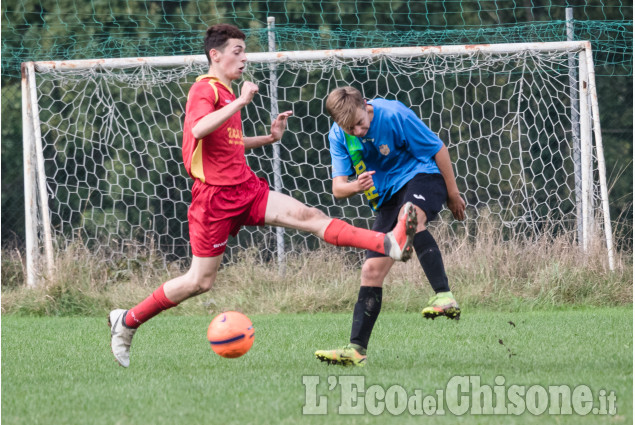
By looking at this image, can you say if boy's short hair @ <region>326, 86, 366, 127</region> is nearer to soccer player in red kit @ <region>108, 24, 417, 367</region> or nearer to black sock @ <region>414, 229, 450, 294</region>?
soccer player in red kit @ <region>108, 24, 417, 367</region>

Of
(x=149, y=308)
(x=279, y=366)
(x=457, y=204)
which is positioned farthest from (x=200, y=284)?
(x=457, y=204)

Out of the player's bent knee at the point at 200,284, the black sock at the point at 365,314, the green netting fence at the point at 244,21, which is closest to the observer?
the player's bent knee at the point at 200,284

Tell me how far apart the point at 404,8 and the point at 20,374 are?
9.88 metres

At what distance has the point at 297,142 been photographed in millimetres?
10781

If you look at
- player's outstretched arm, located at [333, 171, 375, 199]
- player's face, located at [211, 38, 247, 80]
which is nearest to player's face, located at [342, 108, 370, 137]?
player's outstretched arm, located at [333, 171, 375, 199]

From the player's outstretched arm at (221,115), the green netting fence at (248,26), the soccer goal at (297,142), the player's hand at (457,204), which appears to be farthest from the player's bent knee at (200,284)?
the green netting fence at (248,26)

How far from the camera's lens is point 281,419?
130 inches

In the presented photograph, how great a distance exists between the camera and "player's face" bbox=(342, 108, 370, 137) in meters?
4.60

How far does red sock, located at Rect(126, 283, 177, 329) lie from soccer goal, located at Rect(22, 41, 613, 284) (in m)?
4.00

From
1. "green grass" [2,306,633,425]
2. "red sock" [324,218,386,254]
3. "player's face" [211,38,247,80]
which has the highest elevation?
"player's face" [211,38,247,80]

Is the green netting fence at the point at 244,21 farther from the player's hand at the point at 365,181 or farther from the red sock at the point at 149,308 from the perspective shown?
the player's hand at the point at 365,181

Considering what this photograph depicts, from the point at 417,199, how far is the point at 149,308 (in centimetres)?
166

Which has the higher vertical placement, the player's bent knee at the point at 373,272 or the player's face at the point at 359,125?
the player's face at the point at 359,125

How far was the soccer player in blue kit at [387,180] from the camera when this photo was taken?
15.3 feet
